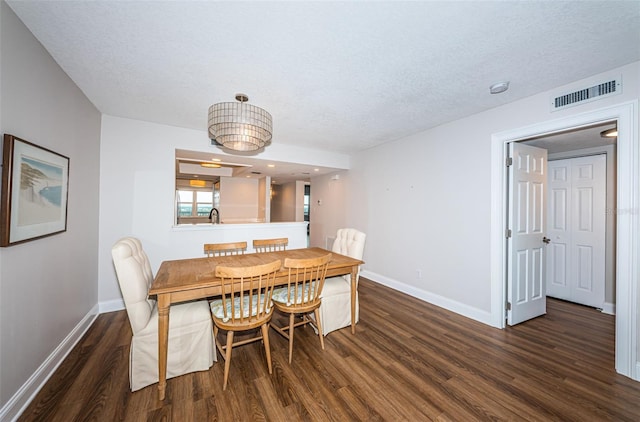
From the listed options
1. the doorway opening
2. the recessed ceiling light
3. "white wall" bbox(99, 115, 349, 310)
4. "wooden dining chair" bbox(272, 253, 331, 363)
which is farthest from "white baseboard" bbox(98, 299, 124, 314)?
the doorway opening

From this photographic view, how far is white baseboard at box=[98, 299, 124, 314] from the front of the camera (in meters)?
3.09

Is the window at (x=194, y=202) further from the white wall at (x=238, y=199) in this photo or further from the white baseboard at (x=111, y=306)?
the white baseboard at (x=111, y=306)

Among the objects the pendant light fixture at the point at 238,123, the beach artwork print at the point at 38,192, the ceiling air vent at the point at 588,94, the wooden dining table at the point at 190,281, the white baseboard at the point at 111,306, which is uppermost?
the ceiling air vent at the point at 588,94

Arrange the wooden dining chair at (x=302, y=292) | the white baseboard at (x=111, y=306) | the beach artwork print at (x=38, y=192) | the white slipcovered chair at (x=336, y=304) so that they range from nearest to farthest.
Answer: the beach artwork print at (x=38, y=192) < the wooden dining chair at (x=302, y=292) < the white slipcovered chair at (x=336, y=304) < the white baseboard at (x=111, y=306)

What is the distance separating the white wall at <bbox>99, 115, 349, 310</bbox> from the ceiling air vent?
425 cm

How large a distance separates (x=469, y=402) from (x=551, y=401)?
0.58 metres

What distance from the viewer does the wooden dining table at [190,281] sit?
5.83 feet

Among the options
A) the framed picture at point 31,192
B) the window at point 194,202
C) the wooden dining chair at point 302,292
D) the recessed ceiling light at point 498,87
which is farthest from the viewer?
the window at point 194,202

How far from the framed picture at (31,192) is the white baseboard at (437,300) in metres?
4.15

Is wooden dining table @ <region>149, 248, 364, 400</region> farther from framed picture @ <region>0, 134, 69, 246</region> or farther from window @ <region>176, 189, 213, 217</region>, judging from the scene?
window @ <region>176, 189, 213, 217</region>

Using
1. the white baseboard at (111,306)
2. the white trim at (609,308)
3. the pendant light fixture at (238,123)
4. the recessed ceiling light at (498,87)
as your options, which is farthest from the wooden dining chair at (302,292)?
the white trim at (609,308)

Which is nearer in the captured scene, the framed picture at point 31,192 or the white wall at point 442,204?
the framed picture at point 31,192

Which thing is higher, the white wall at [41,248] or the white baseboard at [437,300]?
the white wall at [41,248]

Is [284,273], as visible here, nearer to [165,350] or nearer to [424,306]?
[165,350]
